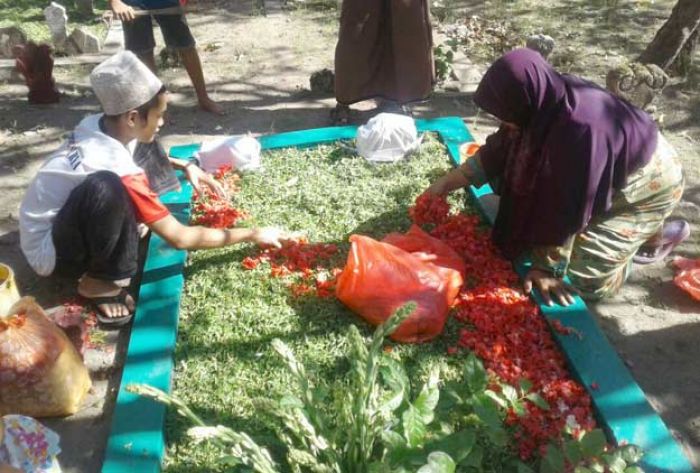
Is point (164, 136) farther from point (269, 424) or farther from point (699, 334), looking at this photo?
point (699, 334)

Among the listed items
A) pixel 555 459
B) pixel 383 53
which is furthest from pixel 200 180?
pixel 555 459

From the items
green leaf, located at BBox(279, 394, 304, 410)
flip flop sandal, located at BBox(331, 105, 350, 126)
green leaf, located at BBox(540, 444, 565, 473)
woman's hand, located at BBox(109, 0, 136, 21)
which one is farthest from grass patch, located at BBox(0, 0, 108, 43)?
green leaf, located at BBox(540, 444, 565, 473)

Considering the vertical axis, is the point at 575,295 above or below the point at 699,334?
above

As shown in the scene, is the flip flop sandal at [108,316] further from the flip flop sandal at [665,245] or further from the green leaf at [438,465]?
the flip flop sandal at [665,245]

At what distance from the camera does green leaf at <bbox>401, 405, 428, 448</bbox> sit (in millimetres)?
2014

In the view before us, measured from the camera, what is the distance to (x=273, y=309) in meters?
2.94

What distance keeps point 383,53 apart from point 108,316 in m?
2.85

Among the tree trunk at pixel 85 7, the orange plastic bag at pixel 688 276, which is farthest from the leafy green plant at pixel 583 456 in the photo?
the tree trunk at pixel 85 7

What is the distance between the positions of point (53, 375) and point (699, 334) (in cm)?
288

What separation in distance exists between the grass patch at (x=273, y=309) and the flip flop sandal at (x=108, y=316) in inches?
11.3

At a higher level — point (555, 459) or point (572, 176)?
point (572, 176)

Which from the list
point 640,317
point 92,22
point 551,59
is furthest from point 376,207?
point 92,22

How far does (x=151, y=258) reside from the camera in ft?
10.6

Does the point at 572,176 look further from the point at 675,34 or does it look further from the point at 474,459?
the point at 675,34
